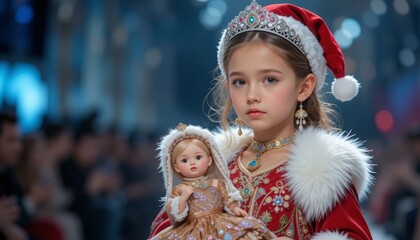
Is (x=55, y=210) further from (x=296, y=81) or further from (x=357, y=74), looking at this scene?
(x=357, y=74)

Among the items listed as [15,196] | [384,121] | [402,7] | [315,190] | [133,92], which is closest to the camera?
[315,190]

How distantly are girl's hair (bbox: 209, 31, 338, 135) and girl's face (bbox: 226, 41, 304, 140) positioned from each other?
0.07 ft

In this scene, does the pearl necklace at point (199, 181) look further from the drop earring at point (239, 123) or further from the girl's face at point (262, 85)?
the drop earring at point (239, 123)

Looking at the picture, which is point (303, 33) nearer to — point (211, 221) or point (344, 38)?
point (211, 221)

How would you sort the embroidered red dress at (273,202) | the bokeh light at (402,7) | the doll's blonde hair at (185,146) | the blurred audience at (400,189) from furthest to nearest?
1. the bokeh light at (402,7)
2. the blurred audience at (400,189)
3. the embroidered red dress at (273,202)
4. the doll's blonde hair at (185,146)

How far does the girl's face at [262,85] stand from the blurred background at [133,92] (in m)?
2.42

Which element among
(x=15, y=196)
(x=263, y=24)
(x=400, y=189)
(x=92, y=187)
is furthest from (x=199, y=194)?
(x=400, y=189)

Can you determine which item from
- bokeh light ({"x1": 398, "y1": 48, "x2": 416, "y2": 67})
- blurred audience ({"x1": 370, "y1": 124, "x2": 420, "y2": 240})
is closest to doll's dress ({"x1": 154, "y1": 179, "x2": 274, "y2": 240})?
blurred audience ({"x1": 370, "y1": 124, "x2": 420, "y2": 240})

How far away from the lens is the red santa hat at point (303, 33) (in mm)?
2352

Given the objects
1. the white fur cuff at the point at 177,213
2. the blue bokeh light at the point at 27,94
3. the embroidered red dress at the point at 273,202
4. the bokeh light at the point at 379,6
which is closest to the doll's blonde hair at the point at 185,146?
the white fur cuff at the point at 177,213

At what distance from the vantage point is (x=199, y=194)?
2.11 meters

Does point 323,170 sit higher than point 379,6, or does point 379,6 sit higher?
point 379,6

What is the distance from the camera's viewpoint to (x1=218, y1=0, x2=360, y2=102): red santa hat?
2.35 m

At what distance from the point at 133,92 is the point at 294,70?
4898mm
